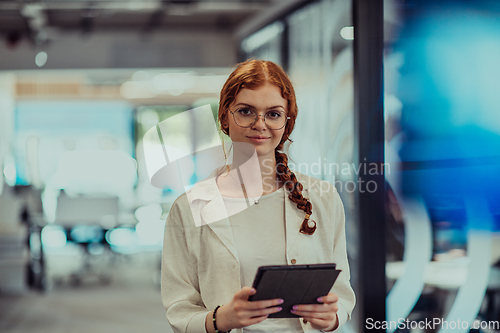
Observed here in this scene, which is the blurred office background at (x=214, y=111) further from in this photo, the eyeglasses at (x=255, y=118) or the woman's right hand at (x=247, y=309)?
the woman's right hand at (x=247, y=309)

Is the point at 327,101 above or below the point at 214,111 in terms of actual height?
above

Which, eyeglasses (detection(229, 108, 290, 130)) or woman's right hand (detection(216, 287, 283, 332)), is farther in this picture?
eyeglasses (detection(229, 108, 290, 130))

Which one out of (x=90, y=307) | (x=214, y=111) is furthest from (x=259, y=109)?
(x=90, y=307)

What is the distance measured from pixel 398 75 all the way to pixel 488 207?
0.82 metres

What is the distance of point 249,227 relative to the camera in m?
1.19

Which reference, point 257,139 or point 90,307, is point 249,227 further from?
point 90,307

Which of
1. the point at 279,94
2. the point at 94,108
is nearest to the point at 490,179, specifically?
the point at 279,94

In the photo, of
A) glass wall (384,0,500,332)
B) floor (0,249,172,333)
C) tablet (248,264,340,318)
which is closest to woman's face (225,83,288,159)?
tablet (248,264,340,318)

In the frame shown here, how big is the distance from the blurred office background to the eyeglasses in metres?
0.40

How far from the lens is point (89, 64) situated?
4.93 m

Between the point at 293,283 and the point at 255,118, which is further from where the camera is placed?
the point at 255,118

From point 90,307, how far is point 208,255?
376 cm

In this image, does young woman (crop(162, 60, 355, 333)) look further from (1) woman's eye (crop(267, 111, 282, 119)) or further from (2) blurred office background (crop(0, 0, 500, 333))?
(2) blurred office background (crop(0, 0, 500, 333))

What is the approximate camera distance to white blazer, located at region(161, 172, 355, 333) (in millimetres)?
1146
